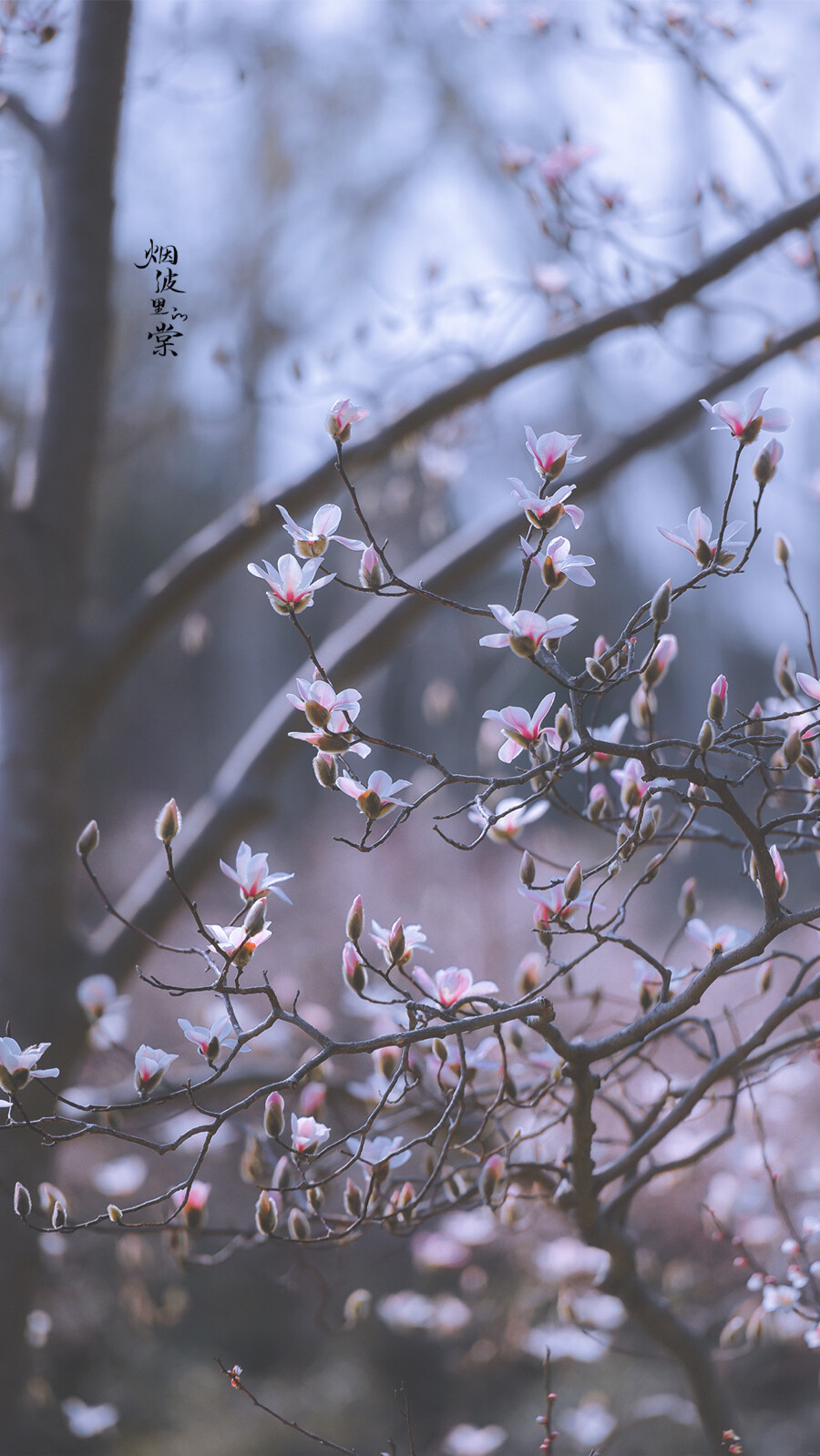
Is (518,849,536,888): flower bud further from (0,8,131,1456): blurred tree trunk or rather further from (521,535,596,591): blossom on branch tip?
(0,8,131,1456): blurred tree trunk

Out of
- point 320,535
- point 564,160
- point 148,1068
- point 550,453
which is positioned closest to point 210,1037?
point 148,1068

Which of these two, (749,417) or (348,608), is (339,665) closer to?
(749,417)

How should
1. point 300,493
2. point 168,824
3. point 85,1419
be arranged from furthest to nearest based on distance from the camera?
point 85,1419, point 300,493, point 168,824

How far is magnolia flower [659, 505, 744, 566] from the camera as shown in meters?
0.73

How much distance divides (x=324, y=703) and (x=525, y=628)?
0.50 ft

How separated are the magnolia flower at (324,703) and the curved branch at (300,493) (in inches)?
39.5

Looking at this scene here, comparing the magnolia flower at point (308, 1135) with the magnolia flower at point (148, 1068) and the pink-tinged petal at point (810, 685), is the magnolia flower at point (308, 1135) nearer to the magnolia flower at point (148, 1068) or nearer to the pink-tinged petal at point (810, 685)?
the magnolia flower at point (148, 1068)

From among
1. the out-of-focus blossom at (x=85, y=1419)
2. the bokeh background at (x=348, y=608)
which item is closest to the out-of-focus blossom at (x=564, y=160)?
the bokeh background at (x=348, y=608)

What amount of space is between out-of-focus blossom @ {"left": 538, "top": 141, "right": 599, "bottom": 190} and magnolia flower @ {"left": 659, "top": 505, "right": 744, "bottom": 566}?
1.22 metres

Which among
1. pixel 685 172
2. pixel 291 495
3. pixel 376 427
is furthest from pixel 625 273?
pixel 685 172

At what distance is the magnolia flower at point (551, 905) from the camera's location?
86cm

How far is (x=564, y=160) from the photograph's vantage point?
1.71 metres

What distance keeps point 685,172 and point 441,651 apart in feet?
6.30

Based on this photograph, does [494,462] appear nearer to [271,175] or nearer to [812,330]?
[271,175]
